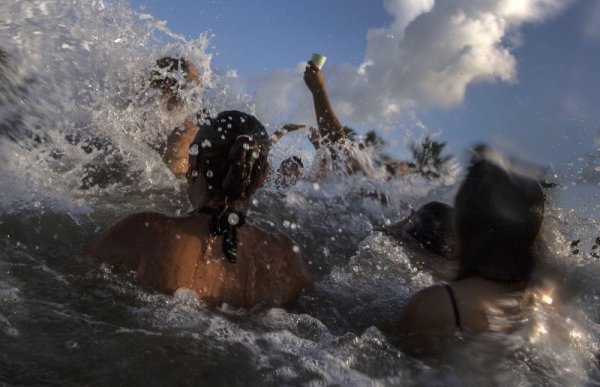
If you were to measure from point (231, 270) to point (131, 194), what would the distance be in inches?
81.3

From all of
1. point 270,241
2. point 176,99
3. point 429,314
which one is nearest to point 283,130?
point 176,99

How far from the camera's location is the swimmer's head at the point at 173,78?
4.20 m

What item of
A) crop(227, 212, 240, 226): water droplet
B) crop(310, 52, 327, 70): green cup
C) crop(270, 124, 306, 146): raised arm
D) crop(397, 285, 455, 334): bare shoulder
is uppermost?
crop(310, 52, 327, 70): green cup

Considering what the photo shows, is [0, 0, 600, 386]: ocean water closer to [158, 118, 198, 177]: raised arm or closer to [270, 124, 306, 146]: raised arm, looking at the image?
[158, 118, 198, 177]: raised arm

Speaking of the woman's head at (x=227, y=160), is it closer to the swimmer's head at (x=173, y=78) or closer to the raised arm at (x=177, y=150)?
the raised arm at (x=177, y=150)

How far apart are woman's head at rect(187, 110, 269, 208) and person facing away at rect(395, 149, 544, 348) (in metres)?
0.98

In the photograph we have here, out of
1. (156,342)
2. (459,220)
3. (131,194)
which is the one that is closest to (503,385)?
(459,220)

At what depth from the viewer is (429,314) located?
2221mm

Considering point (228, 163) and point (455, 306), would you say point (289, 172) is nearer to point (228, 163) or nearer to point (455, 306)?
point (228, 163)

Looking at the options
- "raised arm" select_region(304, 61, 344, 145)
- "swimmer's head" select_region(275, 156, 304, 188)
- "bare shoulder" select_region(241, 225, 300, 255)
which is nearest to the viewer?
"bare shoulder" select_region(241, 225, 300, 255)

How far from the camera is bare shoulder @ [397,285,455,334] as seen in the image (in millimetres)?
2170

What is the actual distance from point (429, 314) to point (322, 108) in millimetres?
2954

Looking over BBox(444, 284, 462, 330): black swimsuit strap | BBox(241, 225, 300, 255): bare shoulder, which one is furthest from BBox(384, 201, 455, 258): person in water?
BBox(444, 284, 462, 330): black swimsuit strap

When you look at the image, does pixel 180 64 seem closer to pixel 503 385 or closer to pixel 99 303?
pixel 99 303
